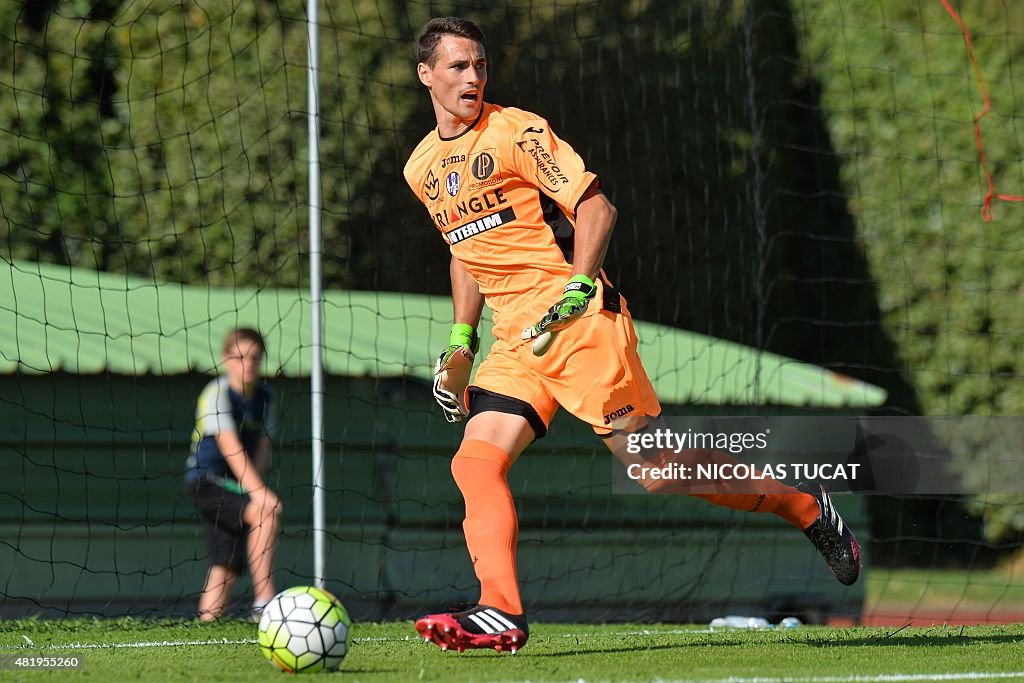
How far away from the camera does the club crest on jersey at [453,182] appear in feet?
→ 17.7

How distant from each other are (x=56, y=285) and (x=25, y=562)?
237 cm

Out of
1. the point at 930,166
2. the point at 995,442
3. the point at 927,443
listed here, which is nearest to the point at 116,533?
the point at 927,443

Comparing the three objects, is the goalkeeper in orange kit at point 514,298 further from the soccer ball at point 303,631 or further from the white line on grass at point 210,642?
the white line on grass at point 210,642

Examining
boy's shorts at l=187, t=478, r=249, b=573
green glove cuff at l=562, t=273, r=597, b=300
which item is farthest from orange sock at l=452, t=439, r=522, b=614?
boy's shorts at l=187, t=478, r=249, b=573

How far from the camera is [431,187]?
5496 mm

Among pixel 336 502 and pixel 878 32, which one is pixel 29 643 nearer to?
pixel 336 502

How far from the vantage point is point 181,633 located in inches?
270

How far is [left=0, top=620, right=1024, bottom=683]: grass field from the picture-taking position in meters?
4.79

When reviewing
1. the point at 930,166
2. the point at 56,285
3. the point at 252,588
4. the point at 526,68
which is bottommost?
the point at 252,588

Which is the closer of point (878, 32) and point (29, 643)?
point (29, 643)

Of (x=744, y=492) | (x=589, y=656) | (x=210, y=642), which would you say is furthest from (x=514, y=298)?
(x=210, y=642)

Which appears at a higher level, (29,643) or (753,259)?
(753,259)

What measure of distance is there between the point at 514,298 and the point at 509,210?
33 cm

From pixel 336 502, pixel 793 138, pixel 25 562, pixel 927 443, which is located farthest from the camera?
pixel 793 138
